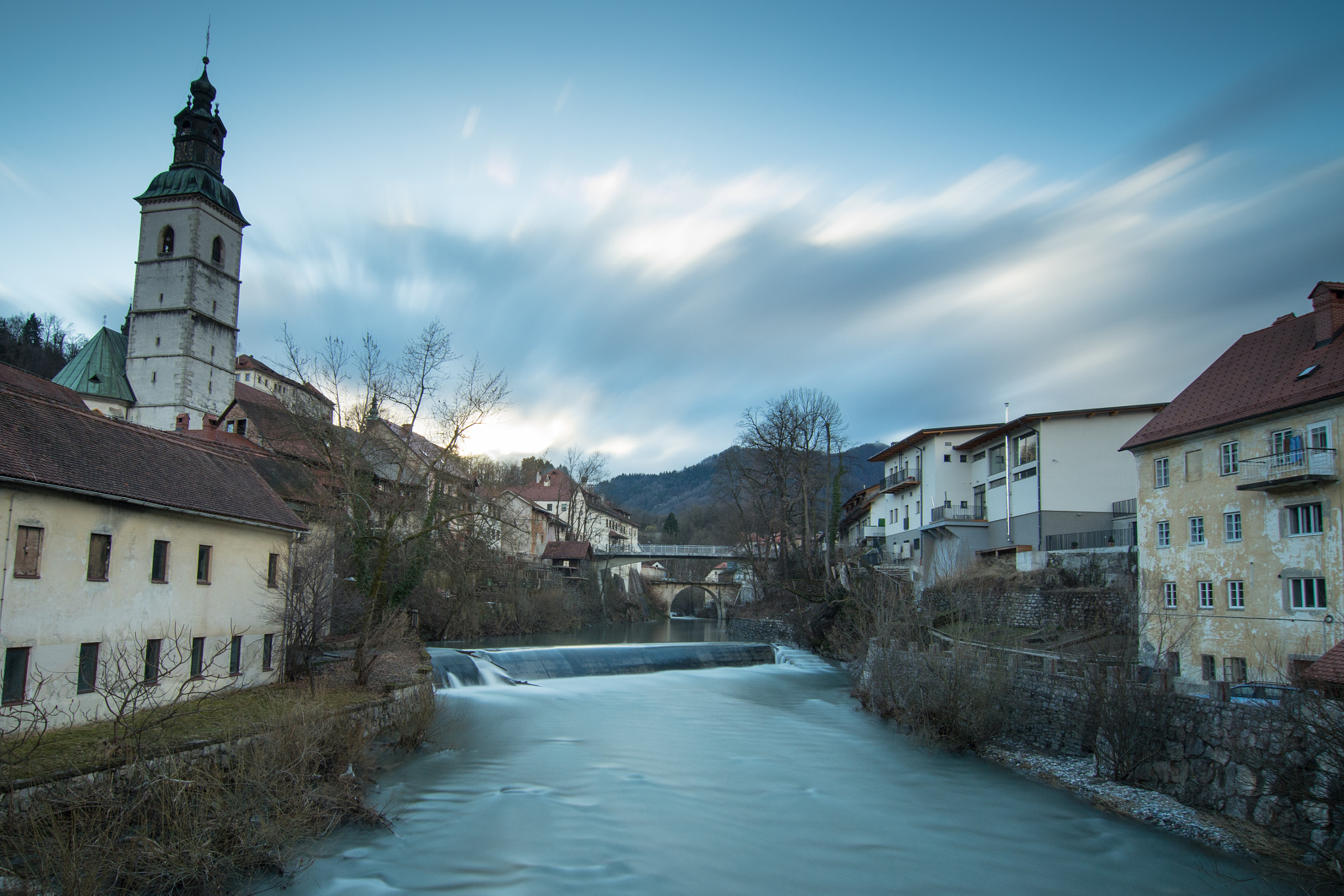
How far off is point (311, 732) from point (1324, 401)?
2401 cm

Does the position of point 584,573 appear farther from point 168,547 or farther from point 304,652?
point 168,547

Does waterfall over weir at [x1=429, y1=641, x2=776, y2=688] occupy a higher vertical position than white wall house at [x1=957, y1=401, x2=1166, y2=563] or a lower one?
lower

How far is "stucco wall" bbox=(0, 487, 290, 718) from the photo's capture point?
1345 cm

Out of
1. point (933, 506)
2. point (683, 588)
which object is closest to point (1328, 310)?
point (933, 506)

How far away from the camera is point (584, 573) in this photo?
6662cm

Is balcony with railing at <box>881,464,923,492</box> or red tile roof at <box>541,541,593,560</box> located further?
red tile roof at <box>541,541,593,560</box>

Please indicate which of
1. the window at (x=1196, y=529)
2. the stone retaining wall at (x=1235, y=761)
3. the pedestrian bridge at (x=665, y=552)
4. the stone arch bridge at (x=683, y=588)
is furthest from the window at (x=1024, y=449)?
the stone arch bridge at (x=683, y=588)

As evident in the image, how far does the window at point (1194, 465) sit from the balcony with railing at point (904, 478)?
81.0 ft

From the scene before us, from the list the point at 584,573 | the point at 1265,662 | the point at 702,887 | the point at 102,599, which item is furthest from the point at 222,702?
the point at 584,573

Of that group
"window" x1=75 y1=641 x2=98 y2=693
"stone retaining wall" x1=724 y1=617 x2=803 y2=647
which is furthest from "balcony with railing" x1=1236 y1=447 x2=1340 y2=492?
"window" x1=75 y1=641 x2=98 y2=693

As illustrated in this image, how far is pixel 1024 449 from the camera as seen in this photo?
3878 centimetres

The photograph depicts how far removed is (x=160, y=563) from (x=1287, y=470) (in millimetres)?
26960

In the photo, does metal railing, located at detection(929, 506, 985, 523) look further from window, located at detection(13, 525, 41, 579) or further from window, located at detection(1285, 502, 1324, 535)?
window, located at detection(13, 525, 41, 579)

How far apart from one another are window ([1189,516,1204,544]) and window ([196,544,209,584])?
2686cm
